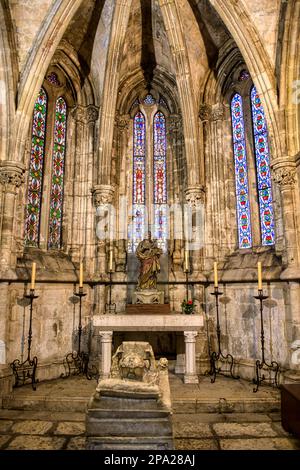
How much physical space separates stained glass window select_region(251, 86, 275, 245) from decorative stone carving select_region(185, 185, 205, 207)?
1.50m

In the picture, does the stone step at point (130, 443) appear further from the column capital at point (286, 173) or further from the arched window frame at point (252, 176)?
the arched window frame at point (252, 176)

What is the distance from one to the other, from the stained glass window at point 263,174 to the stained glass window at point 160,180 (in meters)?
2.80

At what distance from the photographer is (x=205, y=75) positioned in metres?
10.0

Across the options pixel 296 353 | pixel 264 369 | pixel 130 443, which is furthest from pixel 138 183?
pixel 130 443

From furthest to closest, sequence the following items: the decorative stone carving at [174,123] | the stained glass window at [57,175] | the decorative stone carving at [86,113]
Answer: the decorative stone carving at [174,123], the decorative stone carving at [86,113], the stained glass window at [57,175]

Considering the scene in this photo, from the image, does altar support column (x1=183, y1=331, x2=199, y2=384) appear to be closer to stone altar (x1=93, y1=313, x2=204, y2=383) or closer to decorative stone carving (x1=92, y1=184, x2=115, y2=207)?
stone altar (x1=93, y1=313, x2=204, y2=383)

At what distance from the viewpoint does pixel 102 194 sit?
30.2ft

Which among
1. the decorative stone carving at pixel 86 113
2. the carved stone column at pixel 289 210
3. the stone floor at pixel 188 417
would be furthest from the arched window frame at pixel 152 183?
the stone floor at pixel 188 417

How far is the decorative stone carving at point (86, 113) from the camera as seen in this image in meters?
10.1

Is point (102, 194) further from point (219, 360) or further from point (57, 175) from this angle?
point (219, 360)

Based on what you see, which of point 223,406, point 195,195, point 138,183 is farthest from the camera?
point 138,183

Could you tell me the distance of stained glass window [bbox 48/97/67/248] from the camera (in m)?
9.41

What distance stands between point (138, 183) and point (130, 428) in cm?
795
